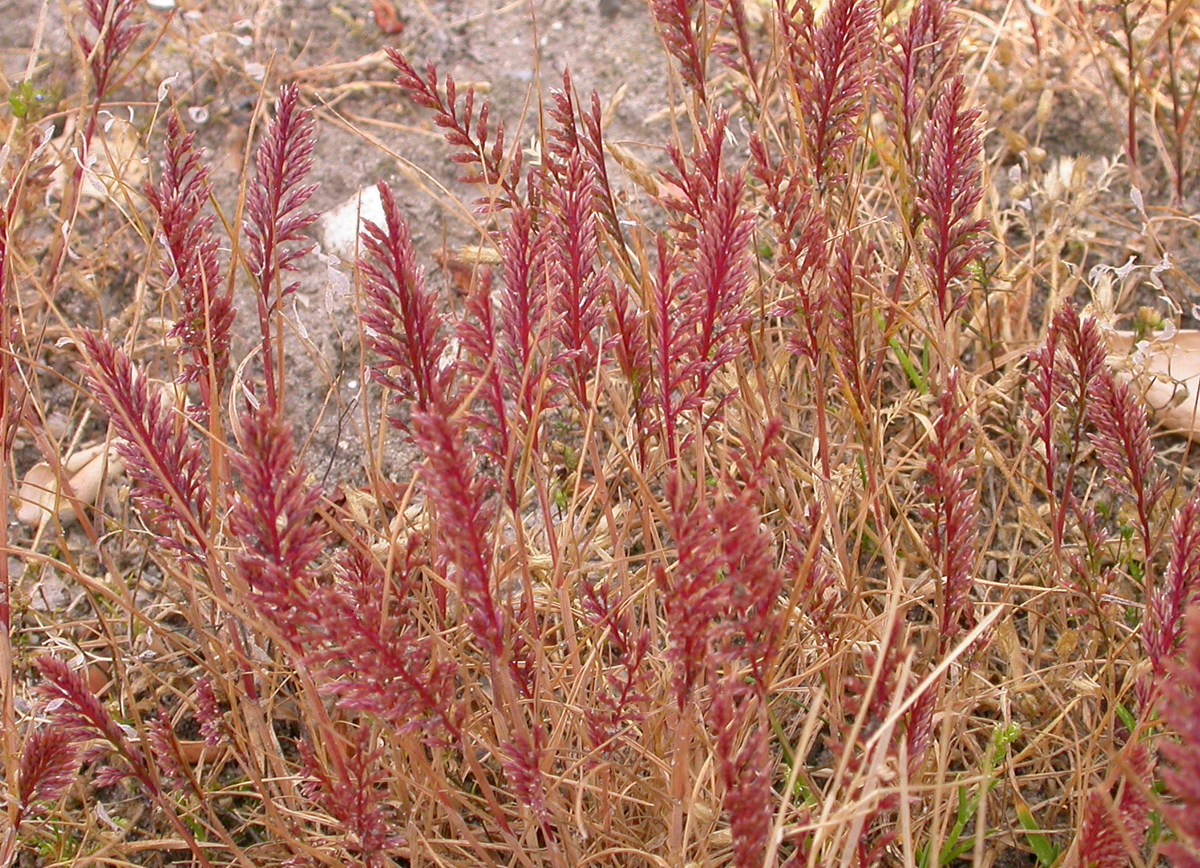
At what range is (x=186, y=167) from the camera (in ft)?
5.02

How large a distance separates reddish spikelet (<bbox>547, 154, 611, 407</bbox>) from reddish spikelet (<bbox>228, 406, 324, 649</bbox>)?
0.36 metres

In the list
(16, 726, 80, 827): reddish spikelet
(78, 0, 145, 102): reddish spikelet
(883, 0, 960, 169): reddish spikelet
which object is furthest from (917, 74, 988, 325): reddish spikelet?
(16, 726, 80, 827): reddish spikelet

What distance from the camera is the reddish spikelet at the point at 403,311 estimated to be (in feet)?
4.10

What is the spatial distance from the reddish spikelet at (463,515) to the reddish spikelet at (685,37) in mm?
878

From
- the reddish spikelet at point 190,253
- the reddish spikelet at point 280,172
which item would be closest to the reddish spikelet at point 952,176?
the reddish spikelet at point 280,172

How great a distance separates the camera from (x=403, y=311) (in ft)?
4.25

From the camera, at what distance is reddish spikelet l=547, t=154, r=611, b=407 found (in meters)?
1.38

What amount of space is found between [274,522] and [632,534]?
1.14 metres

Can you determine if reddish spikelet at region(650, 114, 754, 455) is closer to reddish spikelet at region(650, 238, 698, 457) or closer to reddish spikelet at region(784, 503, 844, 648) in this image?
reddish spikelet at region(650, 238, 698, 457)

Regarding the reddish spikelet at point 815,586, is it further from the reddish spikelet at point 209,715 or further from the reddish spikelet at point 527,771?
the reddish spikelet at point 209,715

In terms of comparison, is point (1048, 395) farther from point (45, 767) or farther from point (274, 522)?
point (45, 767)

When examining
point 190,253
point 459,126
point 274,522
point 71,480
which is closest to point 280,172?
point 190,253

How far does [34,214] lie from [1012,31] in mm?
2581

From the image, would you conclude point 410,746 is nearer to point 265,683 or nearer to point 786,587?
point 265,683
